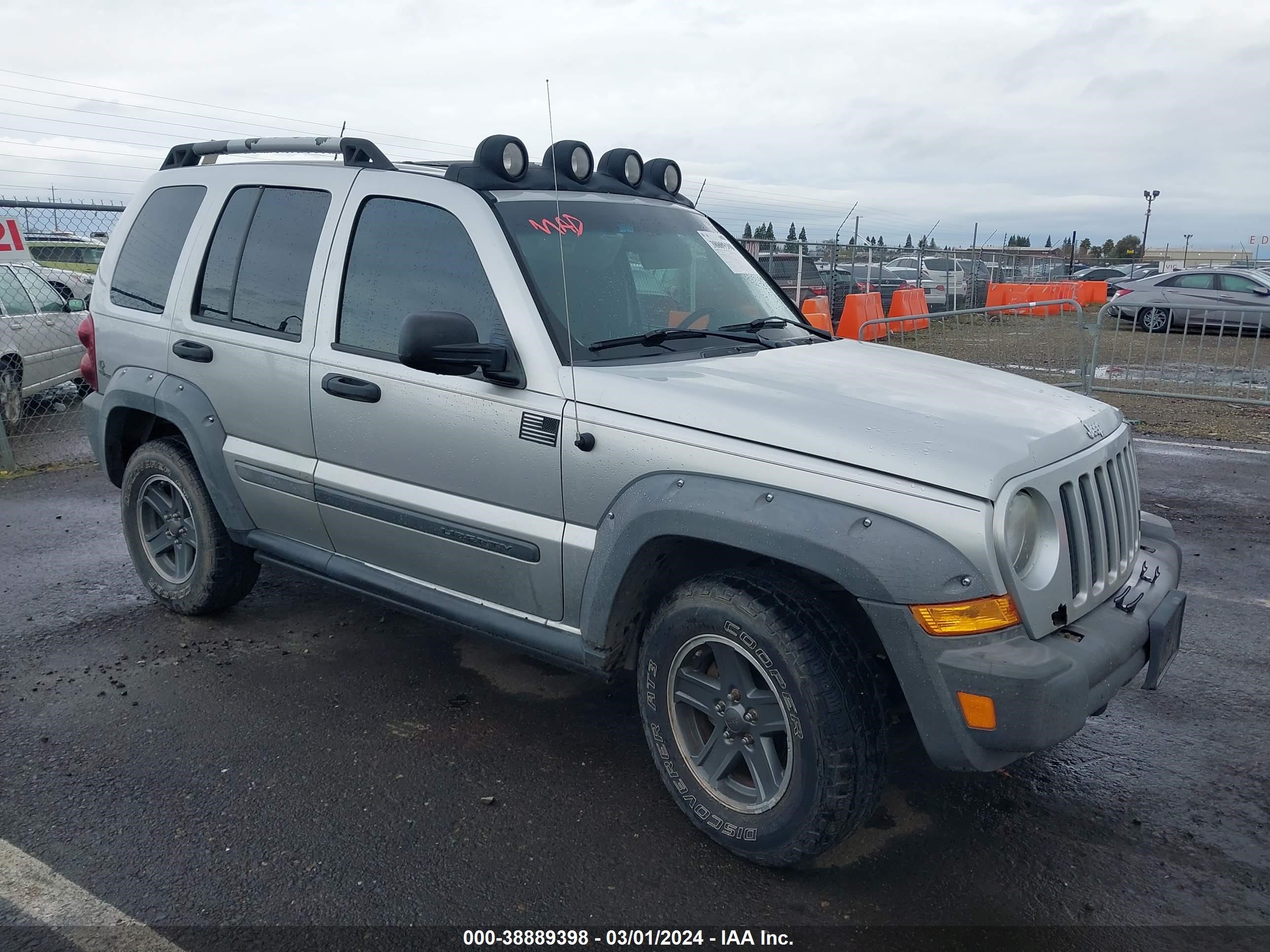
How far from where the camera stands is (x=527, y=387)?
337 cm

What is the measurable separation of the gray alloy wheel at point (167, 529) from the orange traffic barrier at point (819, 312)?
345 inches

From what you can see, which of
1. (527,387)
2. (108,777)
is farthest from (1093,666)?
(108,777)

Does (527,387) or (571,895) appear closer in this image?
(571,895)

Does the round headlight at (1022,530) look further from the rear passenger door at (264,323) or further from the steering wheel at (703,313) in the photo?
the rear passenger door at (264,323)

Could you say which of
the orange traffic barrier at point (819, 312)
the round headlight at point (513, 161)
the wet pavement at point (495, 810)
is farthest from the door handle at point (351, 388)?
the orange traffic barrier at point (819, 312)

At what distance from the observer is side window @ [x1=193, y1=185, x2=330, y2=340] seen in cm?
412

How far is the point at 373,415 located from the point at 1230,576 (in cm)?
469

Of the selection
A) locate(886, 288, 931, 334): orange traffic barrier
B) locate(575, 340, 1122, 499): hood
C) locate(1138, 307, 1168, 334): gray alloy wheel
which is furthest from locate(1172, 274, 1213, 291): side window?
locate(575, 340, 1122, 499): hood

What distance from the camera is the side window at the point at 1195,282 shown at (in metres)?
21.0

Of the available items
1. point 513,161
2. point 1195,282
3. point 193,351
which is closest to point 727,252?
point 513,161

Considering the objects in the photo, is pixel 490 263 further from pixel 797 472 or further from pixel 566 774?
pixel 566 774

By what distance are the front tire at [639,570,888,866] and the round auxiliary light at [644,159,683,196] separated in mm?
2166

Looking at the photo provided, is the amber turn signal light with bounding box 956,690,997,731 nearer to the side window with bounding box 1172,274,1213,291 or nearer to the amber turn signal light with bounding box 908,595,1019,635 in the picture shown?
the amber turn signal light with bounding box 908,595,1019,635

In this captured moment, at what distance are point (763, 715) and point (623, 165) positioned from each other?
2.40 m
